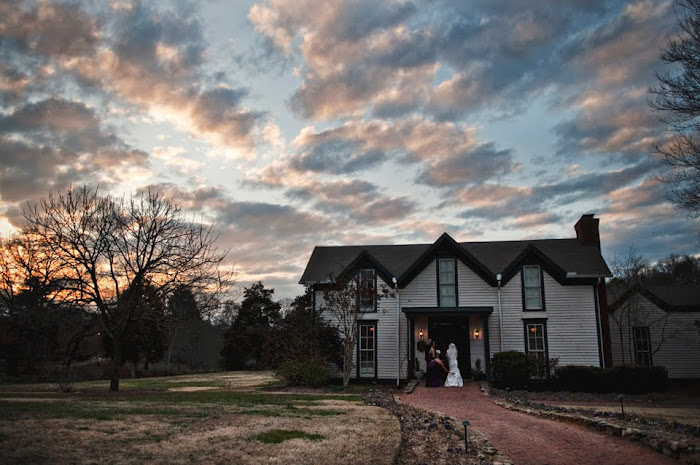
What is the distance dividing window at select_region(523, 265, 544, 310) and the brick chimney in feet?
17.1

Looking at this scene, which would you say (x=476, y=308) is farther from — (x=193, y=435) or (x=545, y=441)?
(x=193, y=435)

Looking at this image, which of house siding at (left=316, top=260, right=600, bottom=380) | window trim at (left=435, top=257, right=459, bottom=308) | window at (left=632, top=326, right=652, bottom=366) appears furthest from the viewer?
window at (left=632, top=326, right=652, bottom=366)

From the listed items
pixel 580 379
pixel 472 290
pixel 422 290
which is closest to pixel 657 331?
pixel 580 379

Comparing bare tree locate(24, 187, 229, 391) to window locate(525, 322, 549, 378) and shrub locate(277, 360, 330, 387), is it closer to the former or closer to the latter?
shrub locate(277, 360, 330, 387)

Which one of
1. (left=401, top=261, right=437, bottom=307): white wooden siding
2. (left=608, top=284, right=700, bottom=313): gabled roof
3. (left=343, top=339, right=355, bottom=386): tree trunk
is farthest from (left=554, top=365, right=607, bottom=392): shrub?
(left=343, top=339, right=355, bottom=386): tree trunk

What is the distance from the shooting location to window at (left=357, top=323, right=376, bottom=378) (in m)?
26.2

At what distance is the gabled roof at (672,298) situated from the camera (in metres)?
27.9

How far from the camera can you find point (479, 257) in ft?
94.9

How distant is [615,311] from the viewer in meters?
29.2

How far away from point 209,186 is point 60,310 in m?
8.37

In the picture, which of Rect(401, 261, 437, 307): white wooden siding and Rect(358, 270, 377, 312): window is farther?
Rect(401, 261, 437, 307): white wooden siding

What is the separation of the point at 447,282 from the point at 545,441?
53.4 ft

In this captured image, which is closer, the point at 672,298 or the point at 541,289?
the point at 541,289

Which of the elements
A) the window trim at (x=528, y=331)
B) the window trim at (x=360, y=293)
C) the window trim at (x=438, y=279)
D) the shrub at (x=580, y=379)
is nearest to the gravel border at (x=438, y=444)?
the shrub at (x=580, y=379)
